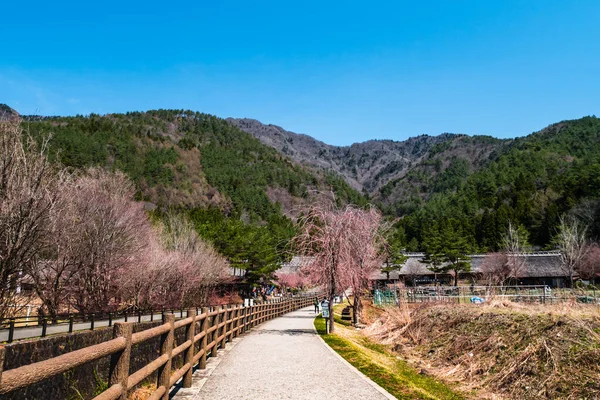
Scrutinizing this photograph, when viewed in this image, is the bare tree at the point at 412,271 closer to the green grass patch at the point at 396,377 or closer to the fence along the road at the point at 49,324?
the fence along the road at the point at 49,324

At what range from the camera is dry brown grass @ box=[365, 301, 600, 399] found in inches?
363

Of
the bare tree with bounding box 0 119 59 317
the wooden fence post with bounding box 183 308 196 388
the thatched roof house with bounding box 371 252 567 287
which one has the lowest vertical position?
the thatched roof house with bounding box 371 252 567 287

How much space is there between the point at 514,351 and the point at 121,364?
10515mm

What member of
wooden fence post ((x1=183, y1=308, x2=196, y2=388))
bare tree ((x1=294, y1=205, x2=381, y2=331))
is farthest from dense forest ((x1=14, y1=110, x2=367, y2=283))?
wooden fence post ((x1=183, y1=308, x2=196, y2=388))

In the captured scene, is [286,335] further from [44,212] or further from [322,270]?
[44,212]

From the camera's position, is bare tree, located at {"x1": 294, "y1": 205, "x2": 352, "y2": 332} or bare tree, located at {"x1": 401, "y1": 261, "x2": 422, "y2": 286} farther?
bare tree, located at {"x1": 401, "y1": 261, "x2": 422, "y2": 286}

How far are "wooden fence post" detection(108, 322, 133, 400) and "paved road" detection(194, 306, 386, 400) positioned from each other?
3620 mm

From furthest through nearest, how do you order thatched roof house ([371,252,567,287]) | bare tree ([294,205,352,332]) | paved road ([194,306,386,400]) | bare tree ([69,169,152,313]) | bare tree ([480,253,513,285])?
thatched roof house ([371,252,567,287]) → bare tree ([480,253,513,285]) → bare tree ([69,169,152,313]) → bare tree ([294,205,352,332]) → paved road ([194,306,386,400])

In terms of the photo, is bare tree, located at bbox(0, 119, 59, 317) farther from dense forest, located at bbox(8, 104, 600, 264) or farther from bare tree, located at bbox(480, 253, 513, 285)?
bare tree, located at bbox(480, 253, 513, 285)

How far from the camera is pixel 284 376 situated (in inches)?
375

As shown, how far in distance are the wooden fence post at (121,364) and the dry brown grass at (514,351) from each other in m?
8.50

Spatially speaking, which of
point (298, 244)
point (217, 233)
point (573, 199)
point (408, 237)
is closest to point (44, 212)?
point (298, 244)

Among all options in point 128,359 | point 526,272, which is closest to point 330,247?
point 128,359

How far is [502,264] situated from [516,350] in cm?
5984
